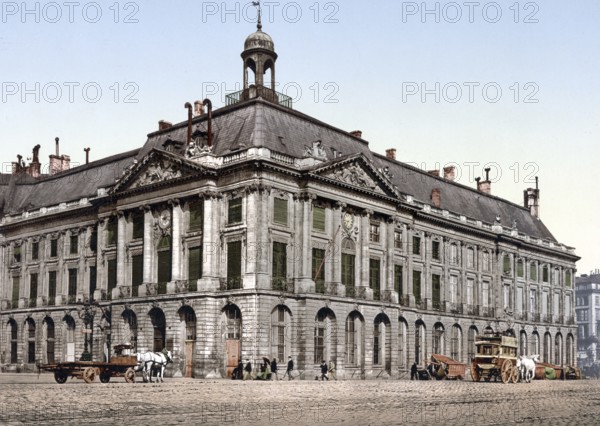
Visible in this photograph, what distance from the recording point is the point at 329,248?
48781mm

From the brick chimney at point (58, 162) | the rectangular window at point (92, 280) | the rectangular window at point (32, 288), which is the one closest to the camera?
the rectangular window at point (92, 280)

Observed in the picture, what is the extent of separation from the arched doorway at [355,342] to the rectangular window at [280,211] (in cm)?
759

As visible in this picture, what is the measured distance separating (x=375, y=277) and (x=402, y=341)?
694cm

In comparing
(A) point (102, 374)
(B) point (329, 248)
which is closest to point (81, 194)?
(B) point (329, 248)

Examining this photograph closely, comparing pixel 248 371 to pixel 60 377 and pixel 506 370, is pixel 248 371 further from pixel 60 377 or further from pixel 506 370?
pixel 506 370

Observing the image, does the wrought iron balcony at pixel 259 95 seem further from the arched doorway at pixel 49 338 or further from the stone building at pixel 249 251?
the arched doorway at pixel 49 338

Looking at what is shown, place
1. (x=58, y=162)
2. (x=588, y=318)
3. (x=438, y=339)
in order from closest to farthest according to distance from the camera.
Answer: (x=438, y=339) → (x=58, y=162) → (x=588, y=318)

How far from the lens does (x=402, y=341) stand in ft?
189

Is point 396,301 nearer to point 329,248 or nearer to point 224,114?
point 329,248

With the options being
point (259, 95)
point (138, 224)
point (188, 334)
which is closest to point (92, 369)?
point (188, 334)

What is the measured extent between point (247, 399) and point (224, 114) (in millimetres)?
27319

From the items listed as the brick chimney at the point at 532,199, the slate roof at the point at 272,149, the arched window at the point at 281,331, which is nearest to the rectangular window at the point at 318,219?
the slate roof at the point at 272,149

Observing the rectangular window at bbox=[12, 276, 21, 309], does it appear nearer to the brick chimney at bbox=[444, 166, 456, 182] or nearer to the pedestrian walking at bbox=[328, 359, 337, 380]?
the pedestrian walking at bbox=[328, 359, 337, 380]

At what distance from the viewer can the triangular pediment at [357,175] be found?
48.5m
